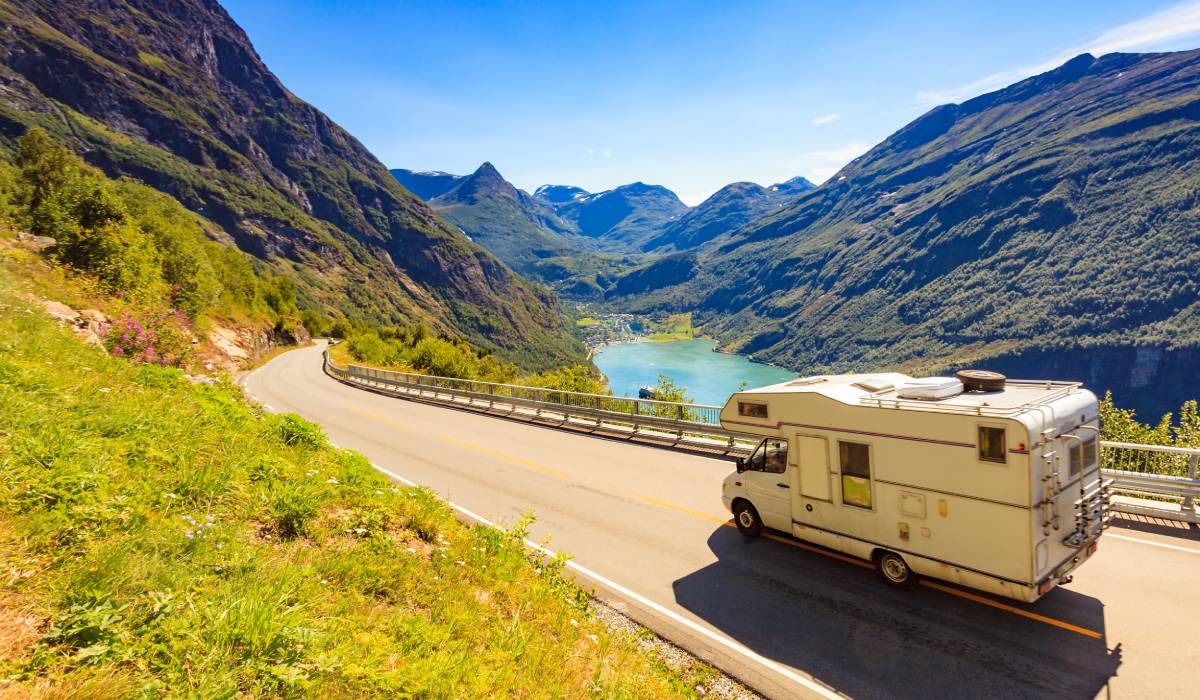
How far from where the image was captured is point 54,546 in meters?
4.45

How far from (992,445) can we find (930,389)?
1511 millimetres

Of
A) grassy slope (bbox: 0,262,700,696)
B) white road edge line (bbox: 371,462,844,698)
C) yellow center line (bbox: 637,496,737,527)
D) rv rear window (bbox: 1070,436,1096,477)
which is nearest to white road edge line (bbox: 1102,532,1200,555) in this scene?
rv rear window (bbox: 1070,436,1096,477)

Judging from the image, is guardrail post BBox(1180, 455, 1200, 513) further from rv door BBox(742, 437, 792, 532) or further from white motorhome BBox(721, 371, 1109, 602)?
rv door BBox(742, 437, 792, 532)

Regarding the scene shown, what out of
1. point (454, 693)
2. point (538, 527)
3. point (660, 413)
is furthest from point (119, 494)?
point (660, 413)

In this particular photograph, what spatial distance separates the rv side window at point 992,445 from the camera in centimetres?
660

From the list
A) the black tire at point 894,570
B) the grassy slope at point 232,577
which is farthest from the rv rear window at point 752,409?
the grassy slope at point 232,577

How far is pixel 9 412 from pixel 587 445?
1396 cm

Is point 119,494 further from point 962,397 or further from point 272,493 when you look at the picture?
point 962,397

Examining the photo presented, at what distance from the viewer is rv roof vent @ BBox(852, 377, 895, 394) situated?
869 cm

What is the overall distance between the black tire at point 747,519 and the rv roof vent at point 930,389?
11.7 ft

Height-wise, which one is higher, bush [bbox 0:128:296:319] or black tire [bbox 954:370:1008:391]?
bush [bbox 0:128:296:319]

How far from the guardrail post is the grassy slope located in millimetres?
10682

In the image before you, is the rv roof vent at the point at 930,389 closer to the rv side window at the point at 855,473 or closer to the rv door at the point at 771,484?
the rv side window at the point at 855,473

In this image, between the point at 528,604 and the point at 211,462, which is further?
the point at 211,462
